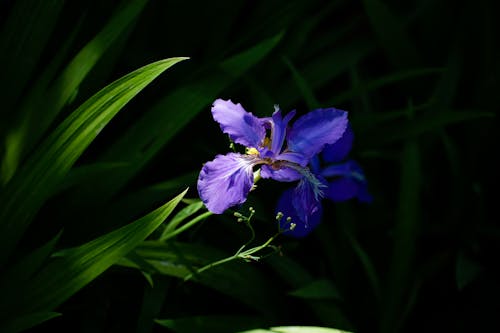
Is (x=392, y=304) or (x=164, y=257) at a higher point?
(x=164, y=257)

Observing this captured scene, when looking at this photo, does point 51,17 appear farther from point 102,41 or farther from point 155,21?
point 155,21

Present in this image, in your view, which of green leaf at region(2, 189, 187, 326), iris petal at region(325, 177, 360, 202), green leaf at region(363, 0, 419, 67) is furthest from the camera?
green leaf at region(363, 0, 419, 67)

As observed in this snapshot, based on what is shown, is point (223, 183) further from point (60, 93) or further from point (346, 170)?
point (346, 170)

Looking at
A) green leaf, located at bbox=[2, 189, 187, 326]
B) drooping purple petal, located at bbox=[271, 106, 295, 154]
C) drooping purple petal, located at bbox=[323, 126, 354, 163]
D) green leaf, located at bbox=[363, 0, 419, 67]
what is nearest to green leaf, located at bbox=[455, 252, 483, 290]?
drooping purple petal, located at bbox=[323, 126, 354, 163]

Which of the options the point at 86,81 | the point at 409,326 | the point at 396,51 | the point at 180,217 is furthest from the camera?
the point at 396,51

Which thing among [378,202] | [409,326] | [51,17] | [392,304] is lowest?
[409,326]

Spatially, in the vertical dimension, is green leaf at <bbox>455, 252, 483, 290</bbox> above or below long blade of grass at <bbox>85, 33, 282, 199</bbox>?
below

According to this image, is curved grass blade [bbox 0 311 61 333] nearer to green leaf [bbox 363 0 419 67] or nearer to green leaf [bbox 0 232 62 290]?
green leaf [bbox 0 232 62 290]

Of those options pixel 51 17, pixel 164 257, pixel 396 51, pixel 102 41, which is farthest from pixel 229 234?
pixel 396 51
